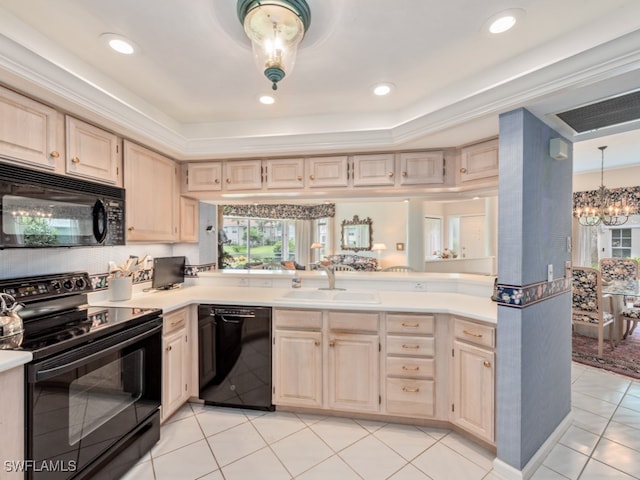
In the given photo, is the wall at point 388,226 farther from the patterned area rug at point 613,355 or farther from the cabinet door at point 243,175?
the cabinet door at point 243,175

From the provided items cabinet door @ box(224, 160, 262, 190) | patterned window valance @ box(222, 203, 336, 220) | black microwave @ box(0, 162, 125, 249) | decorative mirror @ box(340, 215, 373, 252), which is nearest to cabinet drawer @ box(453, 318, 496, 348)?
cabinet door @ box(224, 160, 262, 190)

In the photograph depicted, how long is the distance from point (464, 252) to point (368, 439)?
6.94m

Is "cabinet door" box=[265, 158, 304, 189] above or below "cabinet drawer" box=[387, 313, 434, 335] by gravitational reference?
above

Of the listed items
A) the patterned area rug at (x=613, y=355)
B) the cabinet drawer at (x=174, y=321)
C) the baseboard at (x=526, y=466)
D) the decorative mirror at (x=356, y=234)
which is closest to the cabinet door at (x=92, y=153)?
the cabinet drawer at (x=174, y=321)

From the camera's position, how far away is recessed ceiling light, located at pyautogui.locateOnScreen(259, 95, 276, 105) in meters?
2.27

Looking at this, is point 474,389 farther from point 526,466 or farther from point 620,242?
point 620,242

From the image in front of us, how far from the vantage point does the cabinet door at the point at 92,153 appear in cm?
188

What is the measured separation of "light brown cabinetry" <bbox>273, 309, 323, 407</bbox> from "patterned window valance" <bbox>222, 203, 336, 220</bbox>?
518cm

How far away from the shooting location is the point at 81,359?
1.49 m

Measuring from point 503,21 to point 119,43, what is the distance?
2.04 meters

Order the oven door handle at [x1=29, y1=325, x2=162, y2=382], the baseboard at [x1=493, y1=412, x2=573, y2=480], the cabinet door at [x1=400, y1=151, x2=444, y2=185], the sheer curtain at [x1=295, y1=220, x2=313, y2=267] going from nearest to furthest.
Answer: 1. the oven door handle at [x1=29, y1=325, x2=162, y2=382]
2. the baseboard at [x1=493, y1=412, x2=573, y2=480]
3. the cabinet door at [x1=400, y1=151, x2=444, y2=185]
4. the sheer curtain at [x1=295, y1=220, x2=313, y2=267]

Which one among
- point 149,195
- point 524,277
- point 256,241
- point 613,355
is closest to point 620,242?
point 613,355

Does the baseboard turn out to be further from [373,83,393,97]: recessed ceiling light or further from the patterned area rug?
[373,83,393,97]: recessed ceiling light

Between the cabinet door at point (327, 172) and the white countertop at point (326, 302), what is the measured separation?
41.9 inches
